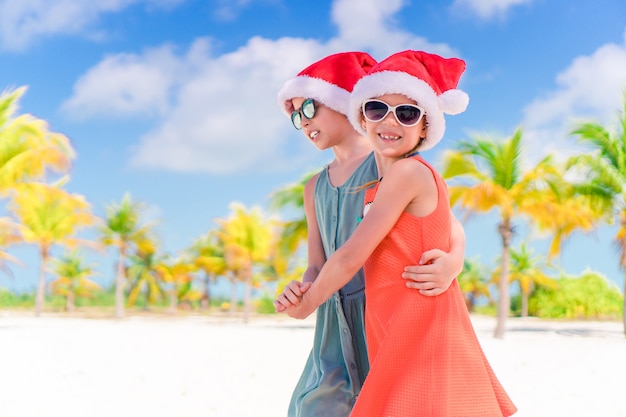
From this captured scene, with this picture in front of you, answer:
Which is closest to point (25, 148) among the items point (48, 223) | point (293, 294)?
point (48, 223)

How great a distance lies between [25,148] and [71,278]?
21802mm

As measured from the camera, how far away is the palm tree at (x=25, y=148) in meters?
16.6

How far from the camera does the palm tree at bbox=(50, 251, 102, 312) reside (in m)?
37.1

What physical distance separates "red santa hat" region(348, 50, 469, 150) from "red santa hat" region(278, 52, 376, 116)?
18.9 inches

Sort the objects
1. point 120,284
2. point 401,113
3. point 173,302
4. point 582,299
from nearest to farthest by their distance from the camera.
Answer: point 401,113 → point 582,299 → point 120,284 → point 173,302

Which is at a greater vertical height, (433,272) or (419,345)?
(433,272)

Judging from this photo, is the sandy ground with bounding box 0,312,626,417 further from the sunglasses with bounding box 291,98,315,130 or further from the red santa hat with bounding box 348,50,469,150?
the red santa hat with bounding box 348,50,469,150

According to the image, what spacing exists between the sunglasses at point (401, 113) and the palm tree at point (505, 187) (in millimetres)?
14117

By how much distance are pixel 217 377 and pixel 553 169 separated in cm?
1138

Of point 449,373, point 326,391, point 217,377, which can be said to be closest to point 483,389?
point 449,373

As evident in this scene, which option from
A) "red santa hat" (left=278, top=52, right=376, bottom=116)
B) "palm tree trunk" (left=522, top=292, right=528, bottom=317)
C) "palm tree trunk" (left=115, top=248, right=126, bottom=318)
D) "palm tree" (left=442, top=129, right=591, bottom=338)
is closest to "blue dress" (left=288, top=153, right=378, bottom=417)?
"red santa hat" (left=278, top=52, right=376, bottom=116)

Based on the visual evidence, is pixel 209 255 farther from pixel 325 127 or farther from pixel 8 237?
pixel 325 127

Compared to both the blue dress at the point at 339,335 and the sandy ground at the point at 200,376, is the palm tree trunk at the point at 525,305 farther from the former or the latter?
the blue dress at the point at 339,335

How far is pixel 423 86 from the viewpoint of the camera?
6.35 ft
